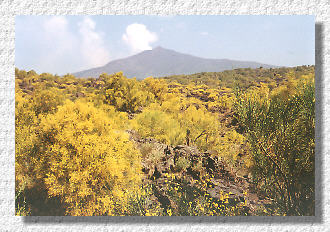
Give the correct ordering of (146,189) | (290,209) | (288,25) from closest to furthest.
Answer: (290,209)
(288,25)
(146,189)

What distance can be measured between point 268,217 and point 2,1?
507cm

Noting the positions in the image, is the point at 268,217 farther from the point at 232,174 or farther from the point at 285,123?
the point at 285,123

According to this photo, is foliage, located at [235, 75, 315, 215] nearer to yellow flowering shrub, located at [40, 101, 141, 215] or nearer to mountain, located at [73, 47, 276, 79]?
mountain, located at [73, 47, 276, 79]

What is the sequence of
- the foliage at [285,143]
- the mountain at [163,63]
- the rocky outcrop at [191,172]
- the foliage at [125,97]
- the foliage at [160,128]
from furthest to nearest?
the foliage at [125,97] → the foliage at [160,128] → the mountain at [163,63] → the rocky outcrop at [191,172] → the foliage at [285,143]

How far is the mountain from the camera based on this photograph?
9.53 feet

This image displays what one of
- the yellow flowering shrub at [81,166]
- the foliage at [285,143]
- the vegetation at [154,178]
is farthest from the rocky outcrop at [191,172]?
the yellow flowering shrub at [81,166]

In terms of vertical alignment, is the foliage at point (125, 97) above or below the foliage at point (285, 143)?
above

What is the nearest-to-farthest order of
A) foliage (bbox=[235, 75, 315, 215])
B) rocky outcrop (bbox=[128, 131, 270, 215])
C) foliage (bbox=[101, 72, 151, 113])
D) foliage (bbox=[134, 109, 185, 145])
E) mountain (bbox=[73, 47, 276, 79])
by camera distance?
1. foliage (bbox=[235, 75, 315, 215])
2. rocky outcrop (bbox=[128, 131, 270, 215])
3. mountain (bbox=[73, 47, 276, 79])
4. foliage (bbox=[134, 109, 185, 145])
5. foliage (bbox=[101, 72, 151, 113])

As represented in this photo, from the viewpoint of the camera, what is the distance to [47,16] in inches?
105

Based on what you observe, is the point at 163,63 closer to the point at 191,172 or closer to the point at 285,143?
the point at 191,172

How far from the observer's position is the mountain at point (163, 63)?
2.90 m

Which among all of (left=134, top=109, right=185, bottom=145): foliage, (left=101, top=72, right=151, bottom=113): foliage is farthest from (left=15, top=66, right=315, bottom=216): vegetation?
(left=101, top=72, right=151, bottom=113): foliage

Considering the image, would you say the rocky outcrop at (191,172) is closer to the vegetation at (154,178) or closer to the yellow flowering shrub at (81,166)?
the vegetation at (154,178)

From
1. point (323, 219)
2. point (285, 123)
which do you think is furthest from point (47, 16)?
point (323, 219)
